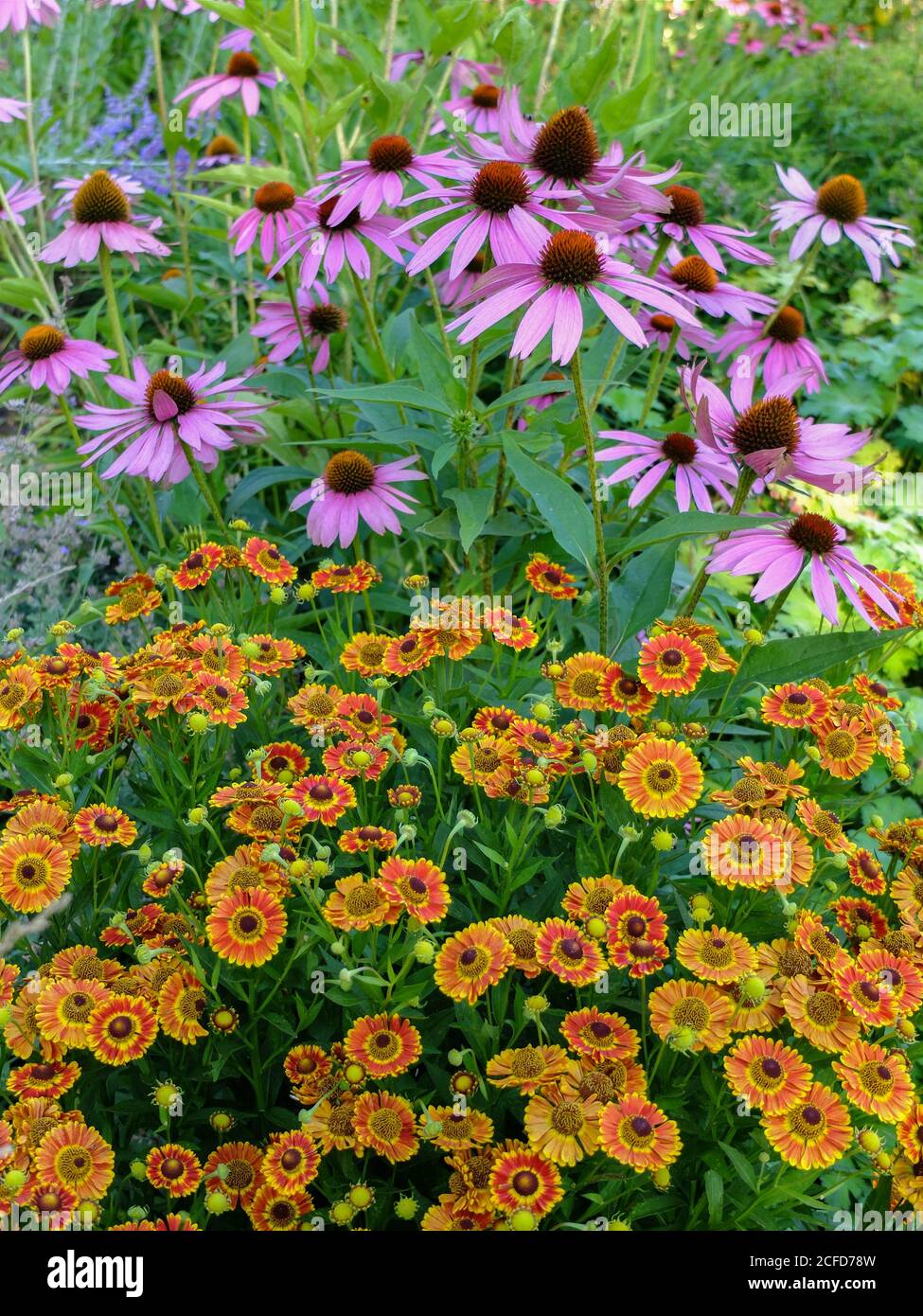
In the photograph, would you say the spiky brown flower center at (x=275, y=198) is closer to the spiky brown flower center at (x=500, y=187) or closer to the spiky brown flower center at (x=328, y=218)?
the spiky brown flower center at (x=328, y=218)

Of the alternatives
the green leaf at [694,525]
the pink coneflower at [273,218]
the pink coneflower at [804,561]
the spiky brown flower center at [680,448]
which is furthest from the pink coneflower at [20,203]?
the pink coneflower at [804,561]

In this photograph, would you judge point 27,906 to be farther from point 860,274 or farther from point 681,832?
point 860,274

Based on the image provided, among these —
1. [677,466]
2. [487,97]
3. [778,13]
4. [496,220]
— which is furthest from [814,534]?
[778,13]

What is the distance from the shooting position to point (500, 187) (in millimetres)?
1734

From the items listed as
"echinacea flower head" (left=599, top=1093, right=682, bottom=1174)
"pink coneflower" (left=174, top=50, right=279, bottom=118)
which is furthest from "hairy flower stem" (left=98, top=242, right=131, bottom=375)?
"echinacea flower head" (left=599, top=1093, right=682, bottom=1174)

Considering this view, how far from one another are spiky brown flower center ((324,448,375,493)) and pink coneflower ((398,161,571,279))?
40cm

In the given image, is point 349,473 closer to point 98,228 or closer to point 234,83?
point 98,228

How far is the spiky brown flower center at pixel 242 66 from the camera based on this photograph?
2887 millimetres

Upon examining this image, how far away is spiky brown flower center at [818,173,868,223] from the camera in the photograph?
233 cm

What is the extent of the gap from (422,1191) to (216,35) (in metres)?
4.51

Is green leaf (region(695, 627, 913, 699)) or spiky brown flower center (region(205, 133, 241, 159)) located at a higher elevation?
spiky brown flower center (region(205, 133, 241, 159))

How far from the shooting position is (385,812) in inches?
66.1

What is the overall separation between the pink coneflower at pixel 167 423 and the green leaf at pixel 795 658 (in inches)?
37.7

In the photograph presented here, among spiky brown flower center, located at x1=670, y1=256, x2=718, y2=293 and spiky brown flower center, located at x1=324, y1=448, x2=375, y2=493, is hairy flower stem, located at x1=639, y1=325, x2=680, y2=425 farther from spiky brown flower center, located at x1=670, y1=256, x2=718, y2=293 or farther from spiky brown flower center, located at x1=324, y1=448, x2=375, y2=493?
spiky brown flower center, located at x1=324, y1=448, x2=375, y2=493
